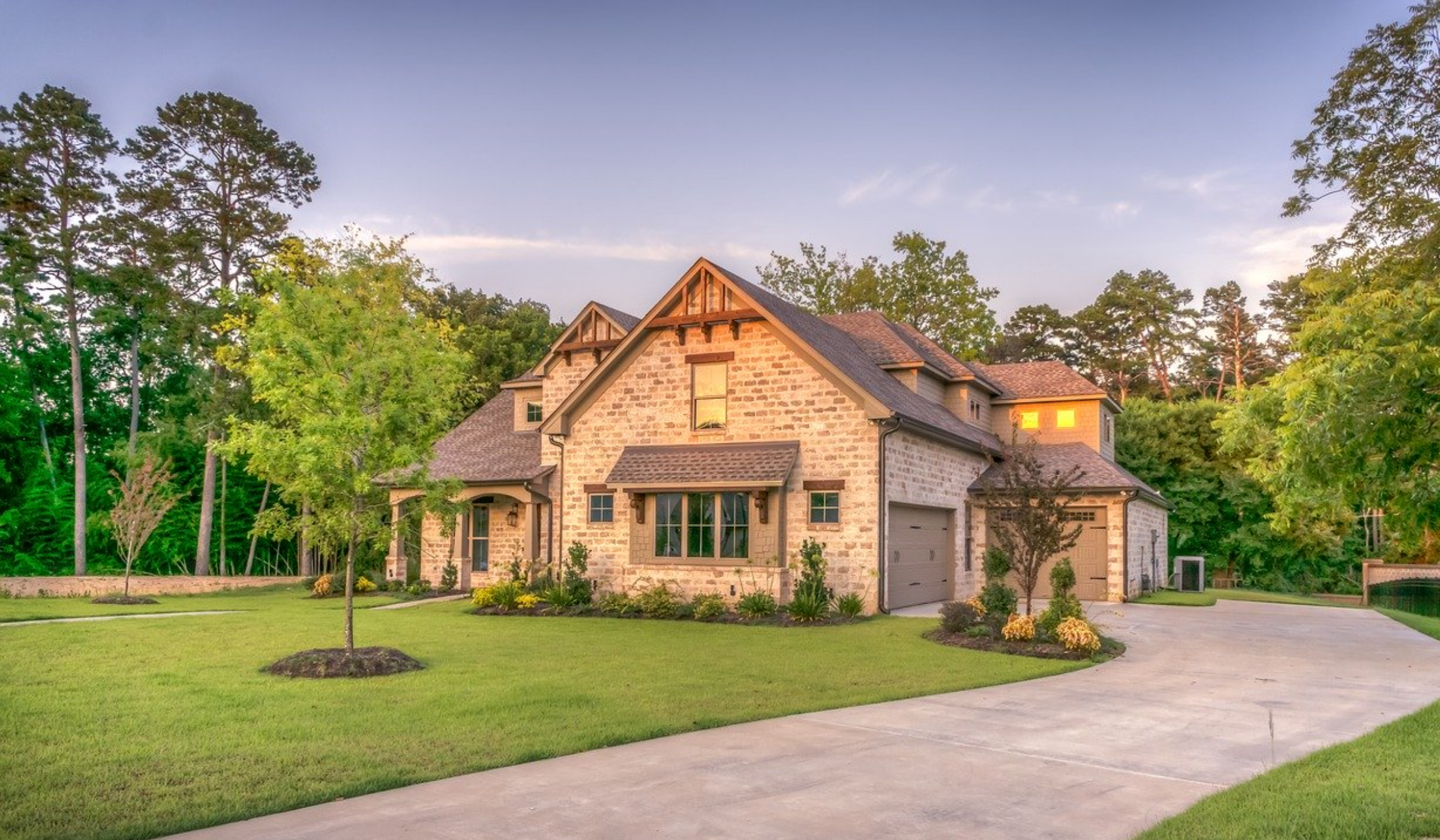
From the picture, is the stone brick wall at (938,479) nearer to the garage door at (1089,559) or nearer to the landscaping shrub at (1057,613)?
the garage door at (1089,559)

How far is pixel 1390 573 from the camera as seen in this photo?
29344 mm

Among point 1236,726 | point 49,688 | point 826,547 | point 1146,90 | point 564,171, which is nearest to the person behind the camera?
point 1236,726

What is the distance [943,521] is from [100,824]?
19244 mm

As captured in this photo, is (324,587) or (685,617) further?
(324,587)

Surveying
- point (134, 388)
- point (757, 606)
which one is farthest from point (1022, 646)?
point (134, 388)

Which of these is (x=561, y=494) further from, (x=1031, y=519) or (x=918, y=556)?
(x=1031, y=519)

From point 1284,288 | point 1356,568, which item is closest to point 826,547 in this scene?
point 1356,568

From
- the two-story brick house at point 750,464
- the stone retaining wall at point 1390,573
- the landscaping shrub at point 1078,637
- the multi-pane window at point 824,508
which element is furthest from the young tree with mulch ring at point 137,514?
the stone retaining wall at point 1390,573

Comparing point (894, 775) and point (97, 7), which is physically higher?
point (97, 7)

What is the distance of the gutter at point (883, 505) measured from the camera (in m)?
18.4

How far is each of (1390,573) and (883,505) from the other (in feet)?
69.1

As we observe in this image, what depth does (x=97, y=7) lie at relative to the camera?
34.8ft

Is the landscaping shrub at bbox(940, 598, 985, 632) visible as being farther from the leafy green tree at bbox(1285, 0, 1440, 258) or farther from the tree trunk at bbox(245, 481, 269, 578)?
the tree trunk at bbox(245, 481, 269, 578)

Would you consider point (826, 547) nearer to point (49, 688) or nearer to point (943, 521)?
point (943, 521)
